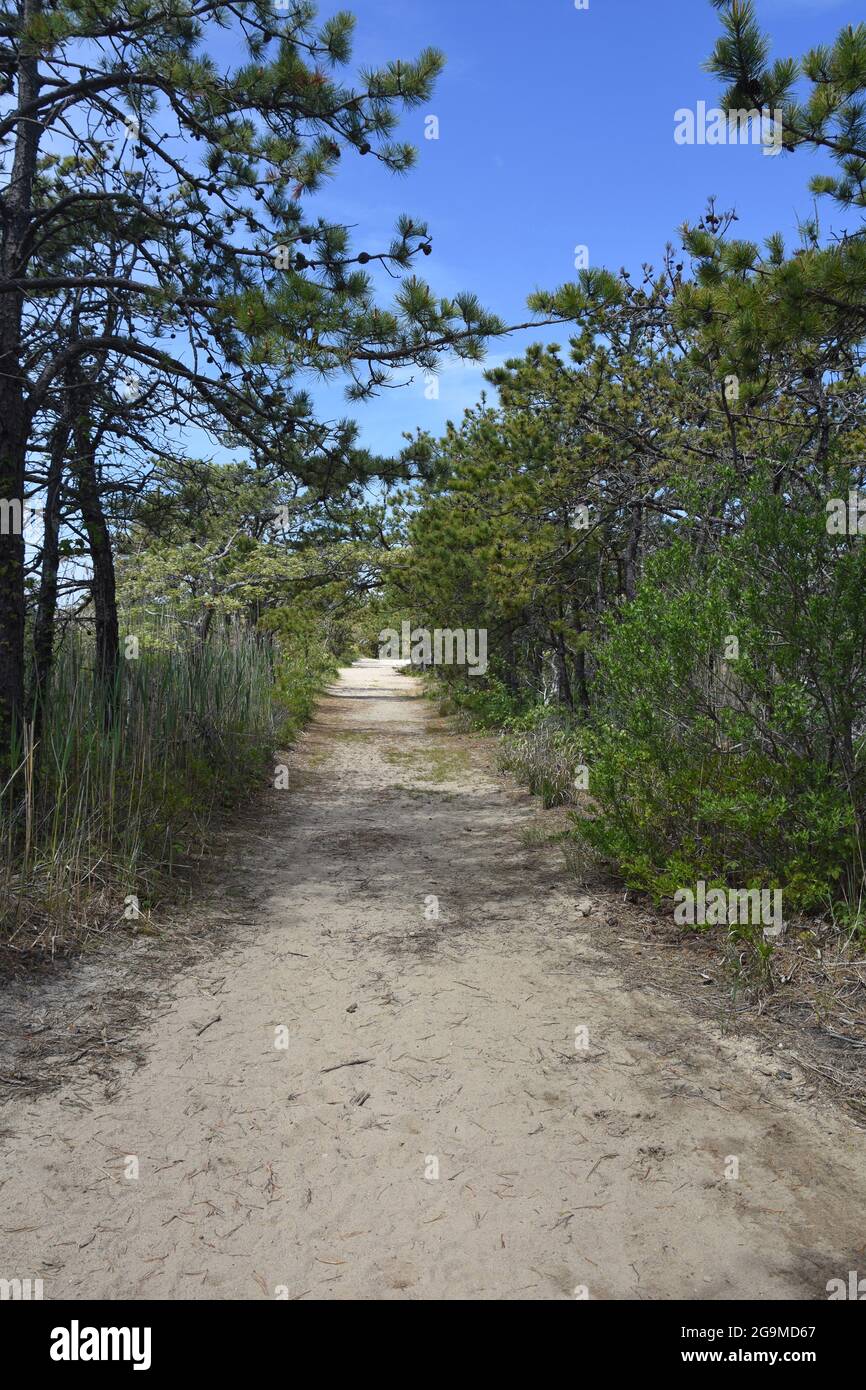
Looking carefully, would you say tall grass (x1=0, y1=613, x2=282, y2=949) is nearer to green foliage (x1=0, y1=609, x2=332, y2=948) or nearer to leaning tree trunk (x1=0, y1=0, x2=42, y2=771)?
green foliage (x1=0, y1=609, x2=332, y2=948)

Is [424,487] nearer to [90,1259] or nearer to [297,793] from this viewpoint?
[297,793]

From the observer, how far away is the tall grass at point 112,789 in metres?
4.04

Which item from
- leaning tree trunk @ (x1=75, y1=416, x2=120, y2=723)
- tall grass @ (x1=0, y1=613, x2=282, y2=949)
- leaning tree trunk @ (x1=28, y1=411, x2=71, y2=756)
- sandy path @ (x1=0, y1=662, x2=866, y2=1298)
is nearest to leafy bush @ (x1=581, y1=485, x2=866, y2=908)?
sandy path @ (x1=0, y1=662, x2=866, y2=1298)

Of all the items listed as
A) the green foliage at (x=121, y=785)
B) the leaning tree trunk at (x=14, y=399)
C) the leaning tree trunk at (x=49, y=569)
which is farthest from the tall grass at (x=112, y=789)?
the leaning tree trunk at (x=14, y=399)

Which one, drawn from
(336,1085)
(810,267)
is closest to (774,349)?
(810,267)

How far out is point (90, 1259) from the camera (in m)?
2.04

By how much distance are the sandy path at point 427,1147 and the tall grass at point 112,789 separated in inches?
30.3

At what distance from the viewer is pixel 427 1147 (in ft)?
8.14

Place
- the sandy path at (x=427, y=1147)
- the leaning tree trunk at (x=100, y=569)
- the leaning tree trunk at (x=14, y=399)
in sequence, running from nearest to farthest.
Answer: the sandy path at (x=427, y=1147)
the leaning tree trunk at (x=14, y=399)
the leaning tree trunk at (x=100, y=569)

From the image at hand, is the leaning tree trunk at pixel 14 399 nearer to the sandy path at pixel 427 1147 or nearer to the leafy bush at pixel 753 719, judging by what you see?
the sandy path at pixel 427 1147

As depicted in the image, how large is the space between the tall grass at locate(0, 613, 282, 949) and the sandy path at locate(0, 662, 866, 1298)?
0.77 m

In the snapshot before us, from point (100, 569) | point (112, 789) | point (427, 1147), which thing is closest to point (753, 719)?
point (427, 1147)

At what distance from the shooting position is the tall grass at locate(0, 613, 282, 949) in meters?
4.04
